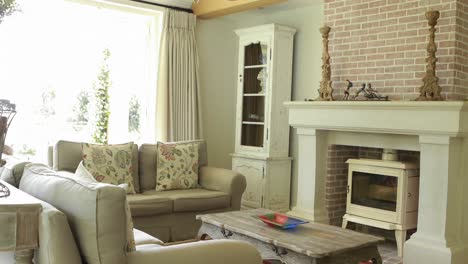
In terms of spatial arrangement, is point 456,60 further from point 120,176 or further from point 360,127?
point 120,176

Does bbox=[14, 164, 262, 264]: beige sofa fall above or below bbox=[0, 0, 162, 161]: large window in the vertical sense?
below

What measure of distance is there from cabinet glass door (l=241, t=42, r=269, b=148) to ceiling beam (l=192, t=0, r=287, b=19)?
1.69 feet

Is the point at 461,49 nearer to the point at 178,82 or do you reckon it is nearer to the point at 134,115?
the point at 178,82

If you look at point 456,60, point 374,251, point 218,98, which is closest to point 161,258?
point 374,251

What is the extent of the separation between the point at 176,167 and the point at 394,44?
2330mm

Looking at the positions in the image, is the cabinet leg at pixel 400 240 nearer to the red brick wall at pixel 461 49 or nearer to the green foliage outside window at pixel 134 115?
the red brick wall at pixel 461 49

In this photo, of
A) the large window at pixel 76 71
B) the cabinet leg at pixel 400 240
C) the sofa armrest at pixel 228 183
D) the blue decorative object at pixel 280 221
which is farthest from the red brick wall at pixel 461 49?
the large window at pixel 76 71

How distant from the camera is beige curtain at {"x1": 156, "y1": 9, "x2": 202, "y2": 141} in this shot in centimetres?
565

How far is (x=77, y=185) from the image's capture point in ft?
6.47

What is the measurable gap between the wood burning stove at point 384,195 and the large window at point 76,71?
96.1 inches

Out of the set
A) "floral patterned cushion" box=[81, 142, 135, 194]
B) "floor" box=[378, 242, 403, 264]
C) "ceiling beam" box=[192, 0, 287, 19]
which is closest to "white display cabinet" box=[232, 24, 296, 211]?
"ceiling beam" box=[192, 0, 287, 19]

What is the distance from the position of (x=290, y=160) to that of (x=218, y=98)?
129 centimetres

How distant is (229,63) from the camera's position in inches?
251

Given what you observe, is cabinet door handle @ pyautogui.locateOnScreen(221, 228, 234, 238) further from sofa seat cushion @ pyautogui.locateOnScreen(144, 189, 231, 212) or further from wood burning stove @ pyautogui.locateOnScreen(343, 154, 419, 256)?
wood burning stove @ pyautogui.locateOnScreen(343, 154, 419, 256)
